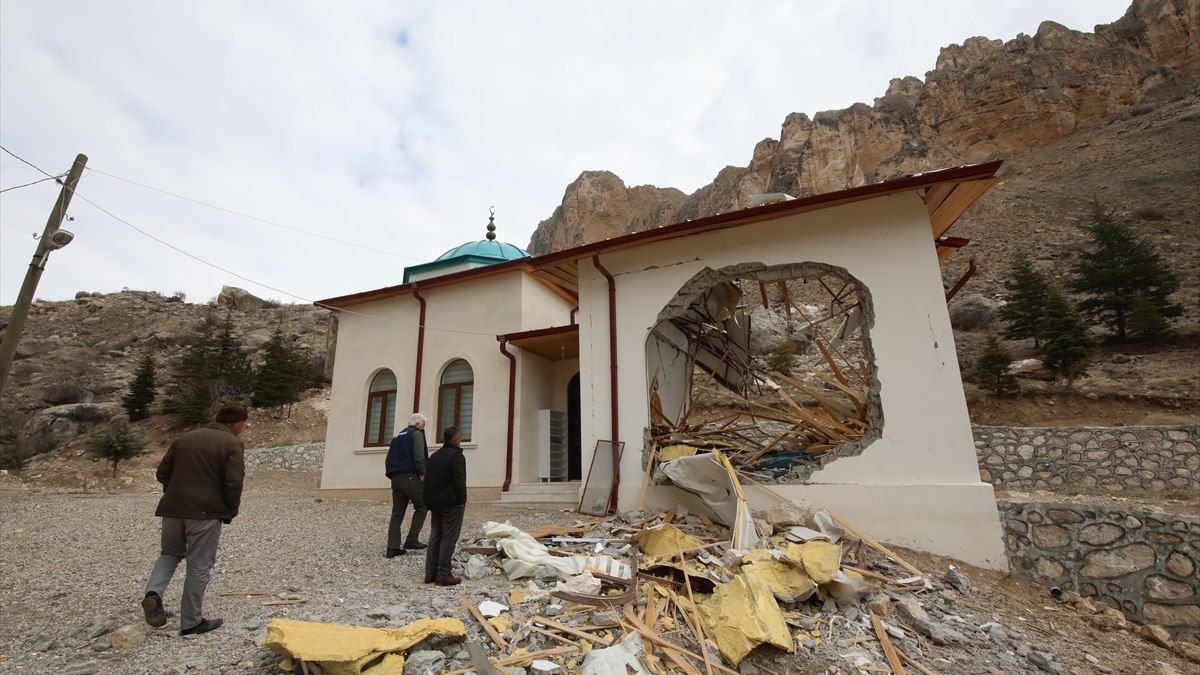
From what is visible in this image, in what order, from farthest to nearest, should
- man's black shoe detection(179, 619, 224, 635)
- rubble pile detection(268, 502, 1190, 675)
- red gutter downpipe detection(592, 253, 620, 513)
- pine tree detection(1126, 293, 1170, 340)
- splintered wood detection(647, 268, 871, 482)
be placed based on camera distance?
pine tree detection(1126, 293, 1170, 340)
red gutter downpipe detection(592, 253, 620, 513)
splintered wood detection(647, 268, 871, 482)
man's black shoe detection(179, 619, 224, 635)
rubble pile detection(268, 502, 1190, 675)

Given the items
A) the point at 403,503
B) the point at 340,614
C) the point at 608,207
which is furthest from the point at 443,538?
the point at 608,207

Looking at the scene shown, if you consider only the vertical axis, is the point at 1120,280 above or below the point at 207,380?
above

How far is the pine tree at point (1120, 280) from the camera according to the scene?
64.2 feet

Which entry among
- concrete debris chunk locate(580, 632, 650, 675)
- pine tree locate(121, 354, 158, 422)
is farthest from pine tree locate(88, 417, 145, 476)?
concrete debris chunk locate(580, 632, 650, 675)

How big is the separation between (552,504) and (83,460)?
1966 centimetres

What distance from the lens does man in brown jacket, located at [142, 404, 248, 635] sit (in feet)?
11.9

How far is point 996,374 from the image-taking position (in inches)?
646

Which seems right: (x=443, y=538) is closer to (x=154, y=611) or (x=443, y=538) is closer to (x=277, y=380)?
(x=154, y=611)

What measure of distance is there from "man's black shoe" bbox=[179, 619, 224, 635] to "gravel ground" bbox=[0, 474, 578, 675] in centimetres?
6

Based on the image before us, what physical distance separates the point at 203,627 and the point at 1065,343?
2143 centimetres

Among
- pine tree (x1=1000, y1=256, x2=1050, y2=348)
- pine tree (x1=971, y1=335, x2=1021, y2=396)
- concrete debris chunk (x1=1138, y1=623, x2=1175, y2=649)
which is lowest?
concrete debris chunk (x1=1138, y1=623, x2=1175, y2=649)

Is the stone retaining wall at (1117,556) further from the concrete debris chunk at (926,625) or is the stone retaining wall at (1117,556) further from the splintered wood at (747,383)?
the concrete debris chunk at (926,625)

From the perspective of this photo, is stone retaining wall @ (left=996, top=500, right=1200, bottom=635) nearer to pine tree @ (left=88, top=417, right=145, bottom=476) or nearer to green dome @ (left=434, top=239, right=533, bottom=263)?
green dome @ (left=434, top=239, right=533, bottom=263)

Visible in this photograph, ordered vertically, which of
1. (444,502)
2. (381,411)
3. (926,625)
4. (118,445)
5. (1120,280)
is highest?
(1120,280)
